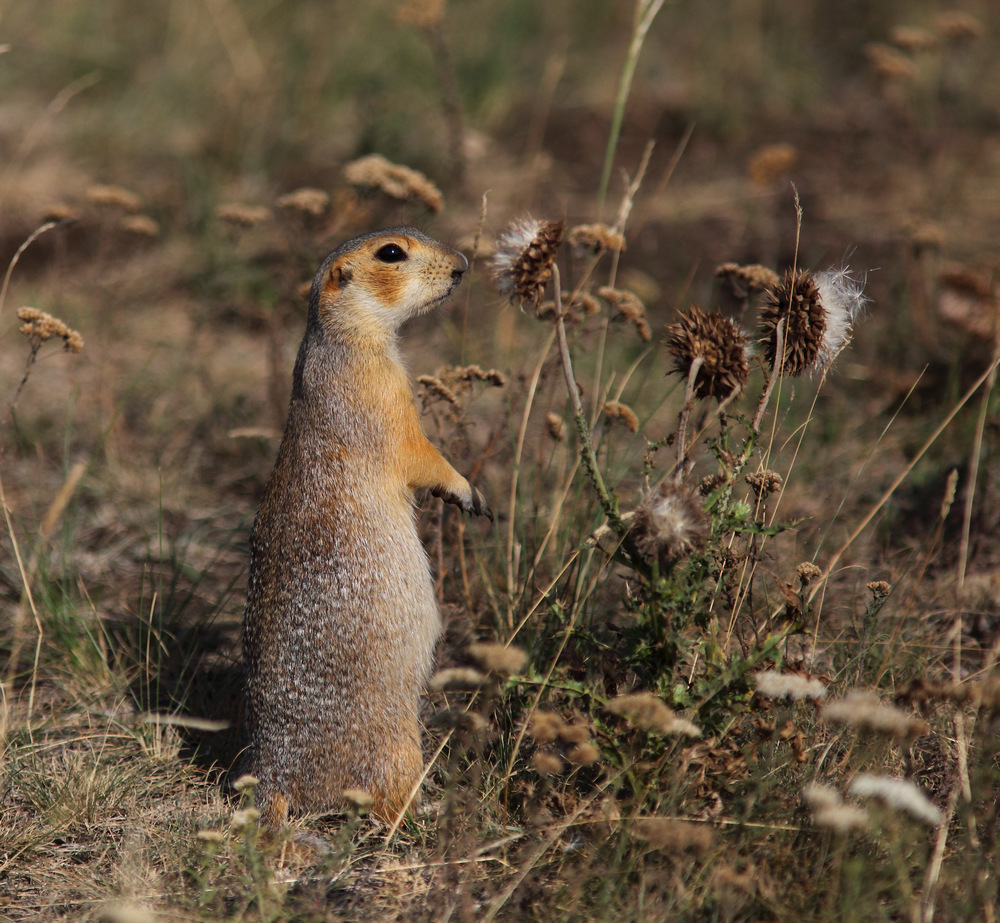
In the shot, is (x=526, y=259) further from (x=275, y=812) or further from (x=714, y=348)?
(x=275, y=812)

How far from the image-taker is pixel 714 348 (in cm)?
296

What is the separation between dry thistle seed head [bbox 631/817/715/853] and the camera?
8.11 ft

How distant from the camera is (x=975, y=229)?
7137 mm

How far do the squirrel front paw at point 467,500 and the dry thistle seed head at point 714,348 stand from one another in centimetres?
98

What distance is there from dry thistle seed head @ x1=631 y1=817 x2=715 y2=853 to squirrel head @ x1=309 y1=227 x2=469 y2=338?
6.72ft

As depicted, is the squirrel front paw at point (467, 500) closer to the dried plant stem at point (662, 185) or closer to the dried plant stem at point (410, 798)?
the dried plant stem at point (410, 798)

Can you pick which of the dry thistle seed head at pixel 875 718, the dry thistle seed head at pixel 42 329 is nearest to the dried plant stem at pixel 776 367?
the dry thistle seed head at pixel 875 718

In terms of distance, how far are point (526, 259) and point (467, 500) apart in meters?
0.99

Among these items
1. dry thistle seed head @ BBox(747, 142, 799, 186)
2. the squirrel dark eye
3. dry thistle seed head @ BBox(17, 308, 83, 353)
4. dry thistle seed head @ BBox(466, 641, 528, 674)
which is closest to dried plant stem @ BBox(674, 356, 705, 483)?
dry thistle seed head @ BBox(466, 641, 528, 674)

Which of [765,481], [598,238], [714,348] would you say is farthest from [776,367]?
[598,238]

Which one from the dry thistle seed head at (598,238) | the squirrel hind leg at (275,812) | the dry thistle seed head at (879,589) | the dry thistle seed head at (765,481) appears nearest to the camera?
the dry thistle seed head at (765,481)

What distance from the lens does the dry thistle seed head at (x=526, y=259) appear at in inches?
119

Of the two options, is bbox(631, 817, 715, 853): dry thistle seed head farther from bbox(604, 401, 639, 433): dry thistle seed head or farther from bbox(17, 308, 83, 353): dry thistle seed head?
bbox(17, 308, 83, 353): dry thistle seed head

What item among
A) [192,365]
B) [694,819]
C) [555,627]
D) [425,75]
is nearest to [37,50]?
[425,75]
